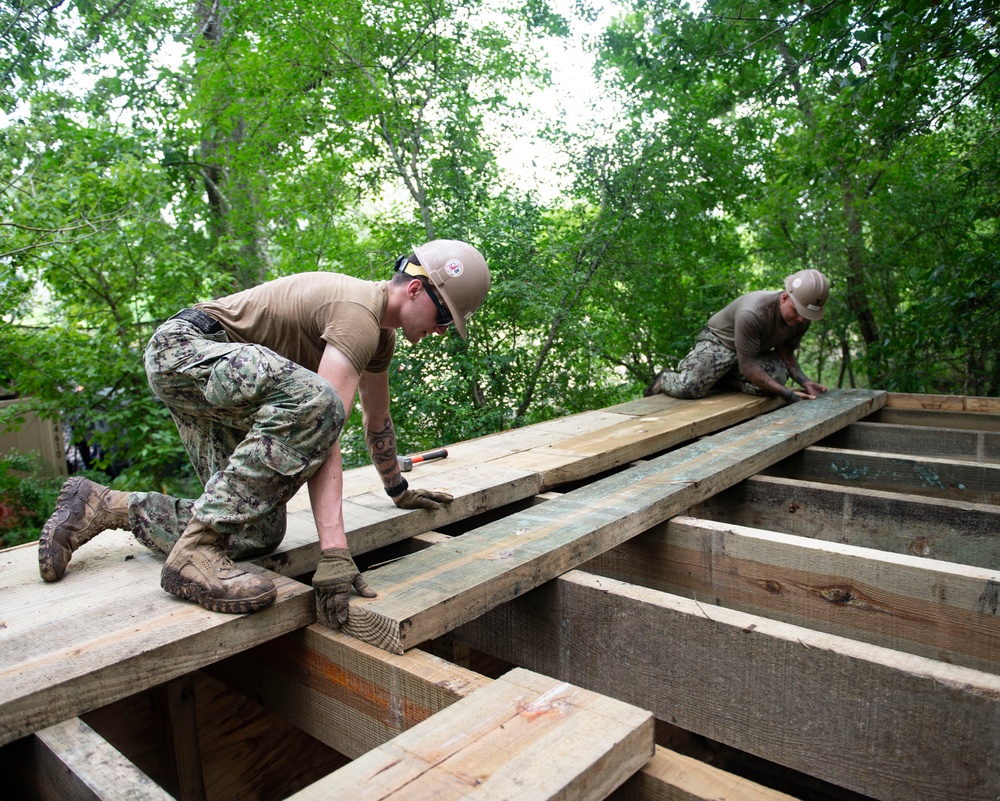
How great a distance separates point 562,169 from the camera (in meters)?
6.43

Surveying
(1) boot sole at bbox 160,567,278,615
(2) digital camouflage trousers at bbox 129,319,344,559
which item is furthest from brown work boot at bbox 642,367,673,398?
(1) boot sole at bbox 160,567,278,615

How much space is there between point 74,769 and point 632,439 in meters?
2.80

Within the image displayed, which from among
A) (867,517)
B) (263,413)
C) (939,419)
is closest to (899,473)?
(867,517)

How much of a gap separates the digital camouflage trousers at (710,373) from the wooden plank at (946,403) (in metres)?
0.80

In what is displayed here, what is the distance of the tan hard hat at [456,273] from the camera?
84.6 inches

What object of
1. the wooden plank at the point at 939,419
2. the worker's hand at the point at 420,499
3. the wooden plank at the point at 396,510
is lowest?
the wooden plank at the point at 939,419

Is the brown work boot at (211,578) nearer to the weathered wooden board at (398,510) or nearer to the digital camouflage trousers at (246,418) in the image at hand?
the digital camouflage trousers at (246,418)

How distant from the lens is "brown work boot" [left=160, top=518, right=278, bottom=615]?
170 centimetres

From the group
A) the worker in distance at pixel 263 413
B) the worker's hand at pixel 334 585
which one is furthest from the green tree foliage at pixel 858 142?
the worker's hand at pixel 334 585

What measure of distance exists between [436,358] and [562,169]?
2195 millimetres

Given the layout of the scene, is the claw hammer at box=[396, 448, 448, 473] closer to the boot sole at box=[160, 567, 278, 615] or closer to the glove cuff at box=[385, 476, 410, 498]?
the glove cuff at box=[385, 476, 410, 498]

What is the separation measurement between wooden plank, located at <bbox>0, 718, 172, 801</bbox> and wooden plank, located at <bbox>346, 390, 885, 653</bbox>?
1.82ft

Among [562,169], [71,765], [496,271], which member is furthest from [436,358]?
[71,765]

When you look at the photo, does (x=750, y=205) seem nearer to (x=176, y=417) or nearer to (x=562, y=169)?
(x=562, y=169)
